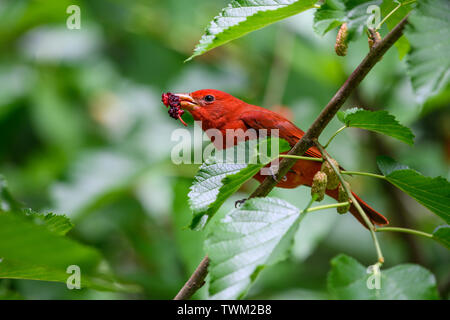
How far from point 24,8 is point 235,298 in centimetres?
399

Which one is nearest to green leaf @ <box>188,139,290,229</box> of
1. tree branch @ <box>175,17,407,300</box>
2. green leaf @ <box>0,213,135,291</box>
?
tree branch @ <box>175,17,407,300</box>

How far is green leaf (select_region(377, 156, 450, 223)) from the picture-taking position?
1596 mm

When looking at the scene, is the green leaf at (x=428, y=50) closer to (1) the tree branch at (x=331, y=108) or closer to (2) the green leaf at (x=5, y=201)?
(1) the tree branch at (x=331, y=108)

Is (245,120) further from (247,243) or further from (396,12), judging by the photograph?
(247,243)

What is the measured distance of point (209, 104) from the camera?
287cm

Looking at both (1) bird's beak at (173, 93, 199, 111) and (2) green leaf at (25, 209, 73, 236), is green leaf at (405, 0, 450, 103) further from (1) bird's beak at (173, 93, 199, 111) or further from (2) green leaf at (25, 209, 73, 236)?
(1) bird's beak at (173, 93, 199, 111)

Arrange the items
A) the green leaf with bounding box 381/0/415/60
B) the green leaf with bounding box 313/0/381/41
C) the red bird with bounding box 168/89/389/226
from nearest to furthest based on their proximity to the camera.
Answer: the green leaf with bounding box 313/0/381/41, the green leaf with bounding box 381/0/415/60, the red bird with bounding box 168/89/389/226

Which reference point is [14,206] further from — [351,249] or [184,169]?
[351,249]

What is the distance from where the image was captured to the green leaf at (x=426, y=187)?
1596 millimetres

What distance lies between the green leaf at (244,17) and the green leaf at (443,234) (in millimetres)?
759

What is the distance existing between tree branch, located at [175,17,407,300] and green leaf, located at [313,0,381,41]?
81 mm

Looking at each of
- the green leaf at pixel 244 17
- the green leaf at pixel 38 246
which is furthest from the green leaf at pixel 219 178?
the green leaf at pixel 38 246

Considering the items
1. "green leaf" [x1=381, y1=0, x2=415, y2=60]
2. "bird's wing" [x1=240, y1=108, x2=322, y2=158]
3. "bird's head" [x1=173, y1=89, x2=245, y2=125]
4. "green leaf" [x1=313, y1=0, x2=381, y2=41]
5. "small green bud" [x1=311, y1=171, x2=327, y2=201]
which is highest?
"bird's head" [x1=173, y1=89, x2=245, y2=125]

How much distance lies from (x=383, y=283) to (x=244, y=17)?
93 centimetres
